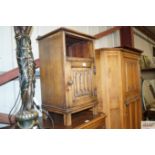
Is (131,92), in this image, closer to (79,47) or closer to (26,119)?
(79,47)

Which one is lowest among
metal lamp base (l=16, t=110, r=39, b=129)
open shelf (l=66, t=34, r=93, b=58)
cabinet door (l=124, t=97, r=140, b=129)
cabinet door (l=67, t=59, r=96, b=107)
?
cabinet door (l=124, t=97, r=140, b=129)

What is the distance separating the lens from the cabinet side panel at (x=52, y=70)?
1.10 m

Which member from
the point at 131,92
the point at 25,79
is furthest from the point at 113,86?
the point at 25,79

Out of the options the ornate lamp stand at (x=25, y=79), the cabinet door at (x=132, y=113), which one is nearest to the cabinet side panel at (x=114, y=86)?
the cabinet door at (x=132, y=113)

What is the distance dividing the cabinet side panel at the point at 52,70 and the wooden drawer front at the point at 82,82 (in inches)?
3.9

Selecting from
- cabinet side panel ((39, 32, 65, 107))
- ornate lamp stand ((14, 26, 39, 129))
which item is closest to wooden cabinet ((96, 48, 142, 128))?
cabinet side panel ((39, 32, 65, 107))

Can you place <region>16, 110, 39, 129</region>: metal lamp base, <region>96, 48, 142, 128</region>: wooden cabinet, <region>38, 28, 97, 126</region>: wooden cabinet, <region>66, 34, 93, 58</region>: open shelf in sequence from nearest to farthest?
<region>16, 110, 39, 129</region>: metal lamp base → <region>38, 28, 97, 126</region>: wooden cabinet → <region>66, 34, 93, 58</region>: open shelf → <region>96, 48, 142, 128</region>: wooden cabinet

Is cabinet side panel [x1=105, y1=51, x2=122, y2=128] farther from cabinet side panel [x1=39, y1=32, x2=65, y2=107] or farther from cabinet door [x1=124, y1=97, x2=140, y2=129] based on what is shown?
cabinet side panel [x1=39, y1=32, x2=65, y2=107]

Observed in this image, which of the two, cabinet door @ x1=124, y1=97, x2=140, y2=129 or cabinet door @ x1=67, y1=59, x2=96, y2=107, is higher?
cabinet door @ x1=67, y1=59, x2=96, y2=107

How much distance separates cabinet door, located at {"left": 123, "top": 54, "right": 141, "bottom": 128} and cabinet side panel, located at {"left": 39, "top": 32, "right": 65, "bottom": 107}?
0.84 meters

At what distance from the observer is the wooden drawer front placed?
3.75 ft

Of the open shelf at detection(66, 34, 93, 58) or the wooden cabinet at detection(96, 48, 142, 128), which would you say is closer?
the open shelf at detection(66, 34, 93, 58)
